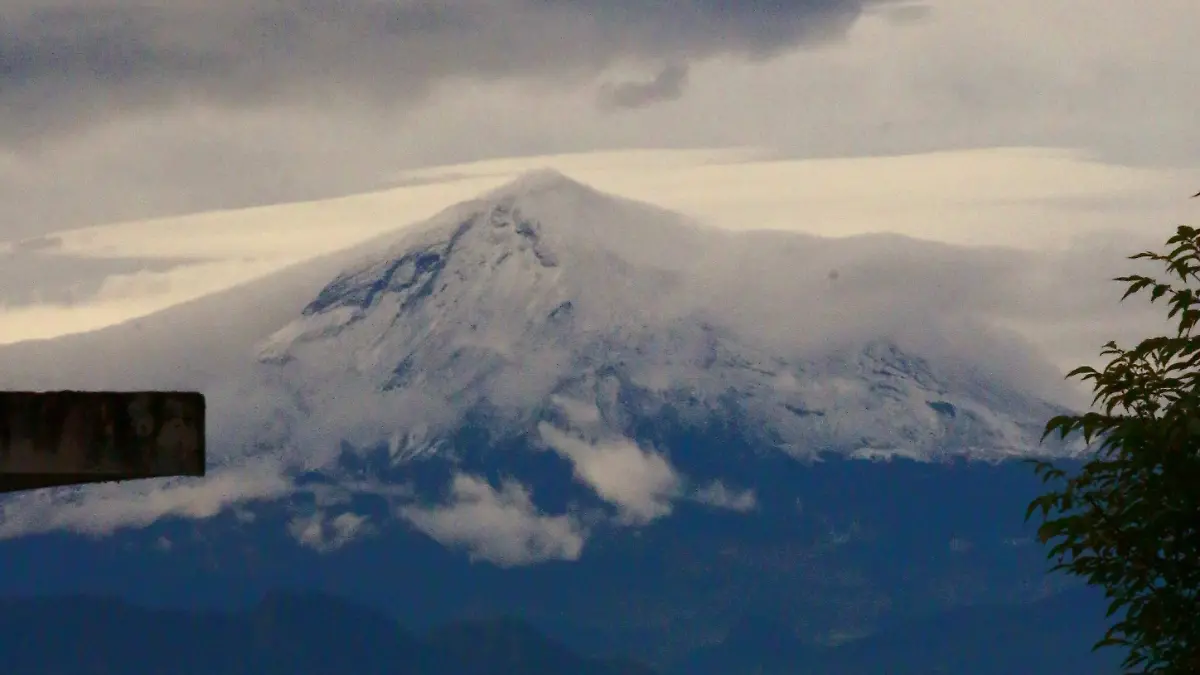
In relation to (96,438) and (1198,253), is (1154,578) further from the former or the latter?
(96,438)

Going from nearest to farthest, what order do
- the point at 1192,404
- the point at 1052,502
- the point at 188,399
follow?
1. the point at 188,399
2. the point at 1192,404
3. the point at 1052,502

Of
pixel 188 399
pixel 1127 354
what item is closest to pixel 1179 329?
pixel 1127 354

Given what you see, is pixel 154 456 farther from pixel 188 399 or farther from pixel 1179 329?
pixel 1179 329

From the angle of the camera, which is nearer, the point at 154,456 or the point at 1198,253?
the point at 154,456

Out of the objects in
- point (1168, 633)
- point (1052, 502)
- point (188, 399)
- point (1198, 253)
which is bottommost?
point (1168, 633)

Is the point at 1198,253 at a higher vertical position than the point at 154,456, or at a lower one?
higher

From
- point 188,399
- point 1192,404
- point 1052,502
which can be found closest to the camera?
point 188,399
